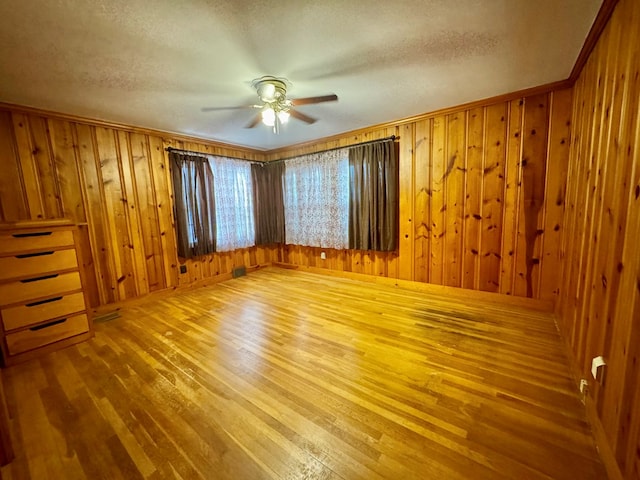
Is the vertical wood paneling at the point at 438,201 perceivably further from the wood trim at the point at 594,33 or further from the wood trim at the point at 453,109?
the wood trim at the point at 594,33

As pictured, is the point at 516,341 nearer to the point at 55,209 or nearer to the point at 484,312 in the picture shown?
the point at 484,312

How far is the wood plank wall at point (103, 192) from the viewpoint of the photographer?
2537 millimetres

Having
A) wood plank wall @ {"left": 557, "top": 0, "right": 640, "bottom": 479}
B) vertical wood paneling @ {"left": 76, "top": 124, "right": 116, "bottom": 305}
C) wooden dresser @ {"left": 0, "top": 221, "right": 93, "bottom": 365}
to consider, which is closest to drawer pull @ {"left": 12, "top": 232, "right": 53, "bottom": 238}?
wooden dresser @ {"left": 0, "top": 221, "right": 93, "bottom": 365}

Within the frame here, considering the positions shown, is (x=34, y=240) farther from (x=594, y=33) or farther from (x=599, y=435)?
(x=594, y=33)

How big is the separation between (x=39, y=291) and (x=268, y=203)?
3248 millimetres

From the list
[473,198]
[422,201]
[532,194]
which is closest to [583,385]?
[532,194]

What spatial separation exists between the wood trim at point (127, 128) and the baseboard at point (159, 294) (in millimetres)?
2107

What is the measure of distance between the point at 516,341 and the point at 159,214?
169 inches

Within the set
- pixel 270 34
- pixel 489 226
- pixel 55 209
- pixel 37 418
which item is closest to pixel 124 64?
pixel 270 34

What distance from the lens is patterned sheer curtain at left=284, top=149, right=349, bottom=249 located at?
13.3ft

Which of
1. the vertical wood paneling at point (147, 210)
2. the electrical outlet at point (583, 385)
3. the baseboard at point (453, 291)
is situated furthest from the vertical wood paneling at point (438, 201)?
the vertical wood paneling at point (147, 210)

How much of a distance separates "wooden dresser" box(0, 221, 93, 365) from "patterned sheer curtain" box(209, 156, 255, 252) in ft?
6.36

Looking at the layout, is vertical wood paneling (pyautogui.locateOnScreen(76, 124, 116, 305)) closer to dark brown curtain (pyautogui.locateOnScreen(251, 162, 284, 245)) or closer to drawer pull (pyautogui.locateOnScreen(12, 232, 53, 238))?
drawer pull (pyautogui.locateOnScreen(12, 232, 53, 238))

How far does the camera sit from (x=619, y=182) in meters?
1.26
